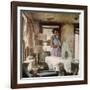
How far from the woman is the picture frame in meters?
0.04

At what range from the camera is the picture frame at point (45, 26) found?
6.75 ft

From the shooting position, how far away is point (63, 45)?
2219mm

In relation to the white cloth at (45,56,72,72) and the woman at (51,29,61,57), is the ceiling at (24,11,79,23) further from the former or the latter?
the white cloth at (45,56,72,72)

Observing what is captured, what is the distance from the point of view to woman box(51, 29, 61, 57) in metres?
2.19


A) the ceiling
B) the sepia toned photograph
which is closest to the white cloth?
the sepia toned photograph

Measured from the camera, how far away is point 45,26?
2.16m

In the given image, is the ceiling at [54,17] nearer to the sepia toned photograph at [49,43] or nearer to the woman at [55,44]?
the sepia toned photograph at [49,43]

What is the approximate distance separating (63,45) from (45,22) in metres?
0.27

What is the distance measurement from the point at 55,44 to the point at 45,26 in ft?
0.63

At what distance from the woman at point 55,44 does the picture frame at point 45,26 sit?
0.15 feet

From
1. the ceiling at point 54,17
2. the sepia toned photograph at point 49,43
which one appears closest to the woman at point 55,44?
the sepia toned photograph at point 49,43

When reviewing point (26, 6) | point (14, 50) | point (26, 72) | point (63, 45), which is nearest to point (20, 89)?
point (26, 72)

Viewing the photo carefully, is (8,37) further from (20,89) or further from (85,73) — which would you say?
(85,73)

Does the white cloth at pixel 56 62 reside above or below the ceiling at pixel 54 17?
below
